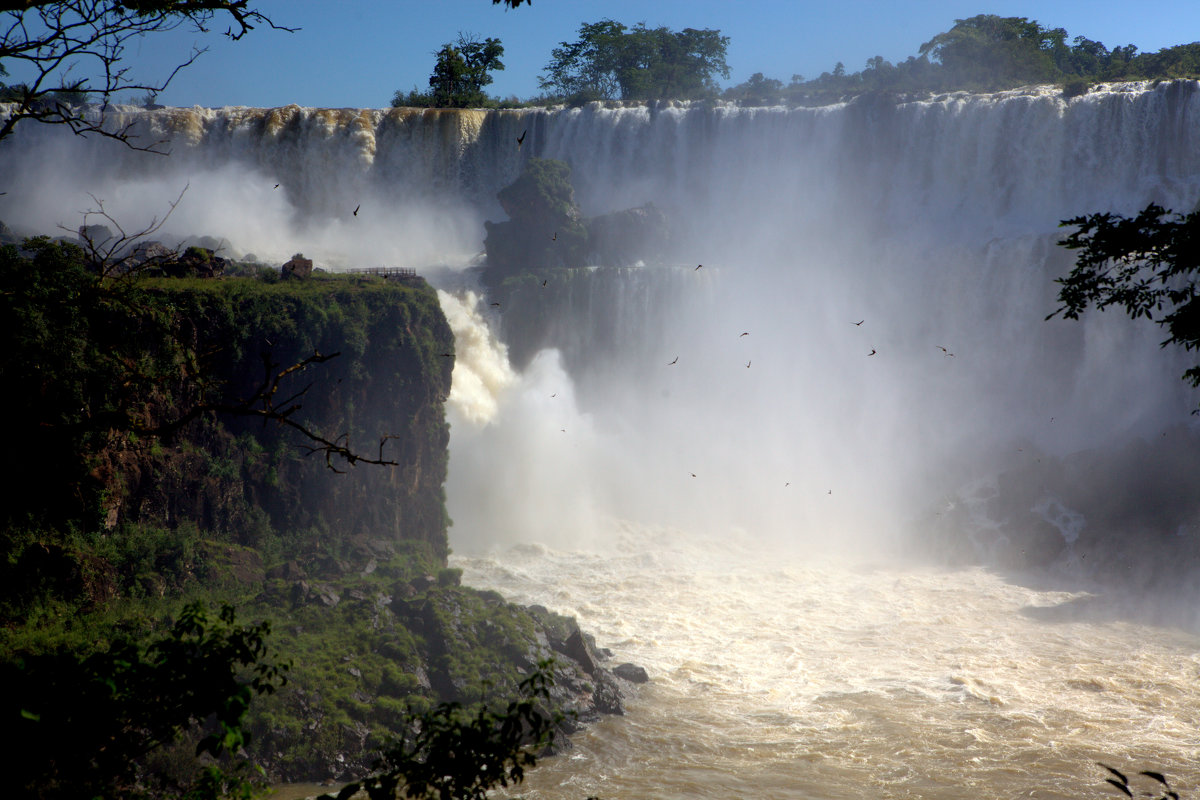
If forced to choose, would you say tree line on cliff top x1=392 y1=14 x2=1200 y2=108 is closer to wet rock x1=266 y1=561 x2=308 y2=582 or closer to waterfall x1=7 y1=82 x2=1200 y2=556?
waterfall x1=7 y1=82 x2=1200 y2=556

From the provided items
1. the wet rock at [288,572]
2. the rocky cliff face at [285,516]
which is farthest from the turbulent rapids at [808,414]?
the wet rock at [288,572]

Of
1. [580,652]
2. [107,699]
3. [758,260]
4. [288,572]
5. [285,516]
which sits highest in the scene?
[758,260]

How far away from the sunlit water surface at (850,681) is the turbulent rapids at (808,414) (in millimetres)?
89

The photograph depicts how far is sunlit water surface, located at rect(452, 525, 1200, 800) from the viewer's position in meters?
13.1

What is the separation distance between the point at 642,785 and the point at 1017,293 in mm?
22080

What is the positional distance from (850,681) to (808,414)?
15.8 meters

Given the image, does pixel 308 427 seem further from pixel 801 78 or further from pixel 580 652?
pixel 801 78

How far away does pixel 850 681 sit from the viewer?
16969 mm

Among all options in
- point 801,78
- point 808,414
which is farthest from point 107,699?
point 801,78

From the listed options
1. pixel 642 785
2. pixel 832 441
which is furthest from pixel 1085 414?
pixel 642 785

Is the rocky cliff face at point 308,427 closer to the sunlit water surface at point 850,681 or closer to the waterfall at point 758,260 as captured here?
the sunlit water surface at point 850,681

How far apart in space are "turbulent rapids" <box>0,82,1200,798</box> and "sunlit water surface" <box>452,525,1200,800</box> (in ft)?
0.29

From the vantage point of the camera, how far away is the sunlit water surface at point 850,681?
1312 centimetres

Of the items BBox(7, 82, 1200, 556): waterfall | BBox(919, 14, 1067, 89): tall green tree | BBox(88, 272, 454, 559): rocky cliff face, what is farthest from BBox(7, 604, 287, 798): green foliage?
BBox(919, 14, 1067, 89): tall green tree
